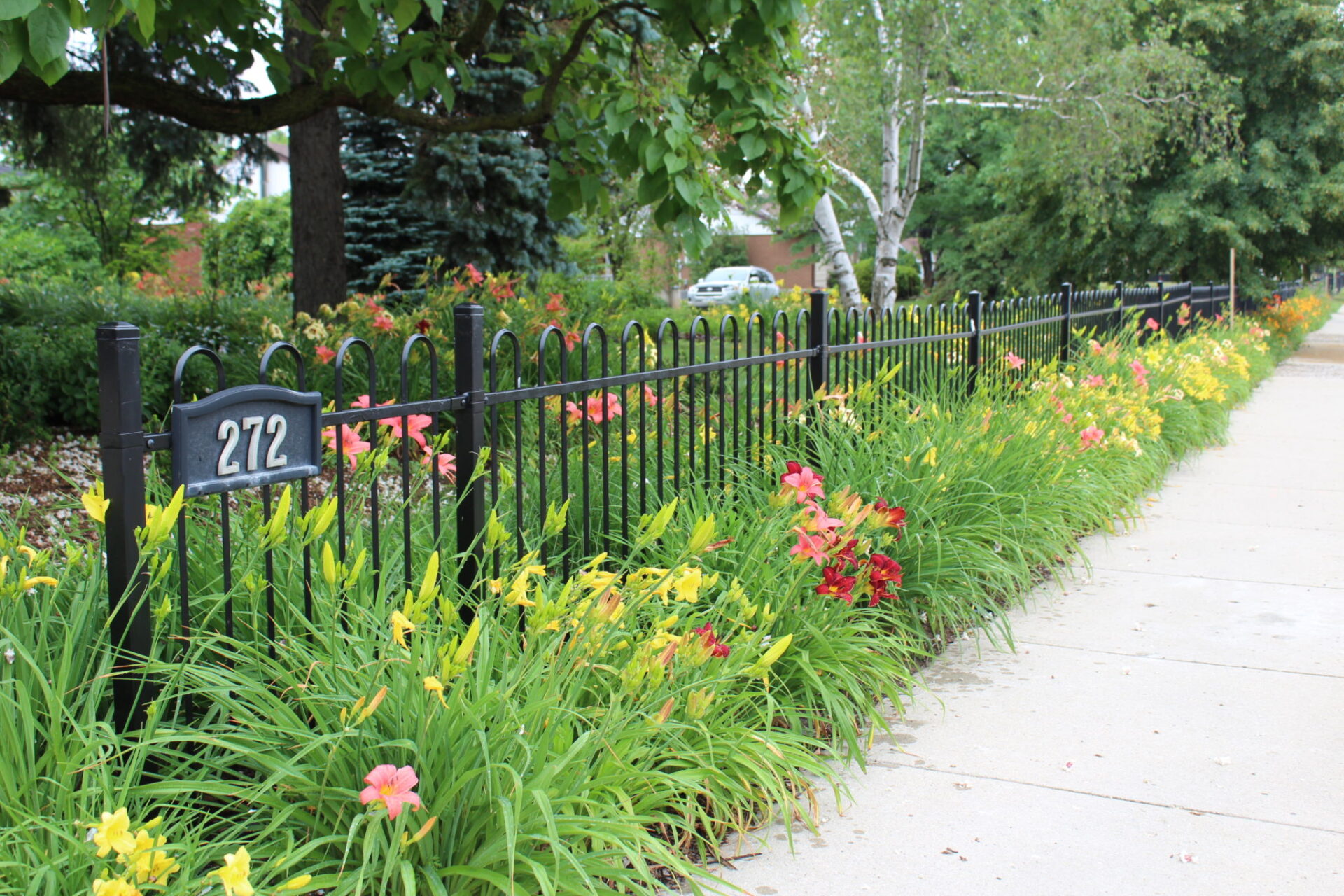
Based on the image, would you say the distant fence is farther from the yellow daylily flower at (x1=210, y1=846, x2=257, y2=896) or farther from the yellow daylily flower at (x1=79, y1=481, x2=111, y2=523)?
the yellow daylily flower at (x1=210, y1=846, x2=257, y2=896)

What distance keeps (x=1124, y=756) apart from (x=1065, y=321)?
610 cm

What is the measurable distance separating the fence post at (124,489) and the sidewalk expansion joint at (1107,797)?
1982 millimetres

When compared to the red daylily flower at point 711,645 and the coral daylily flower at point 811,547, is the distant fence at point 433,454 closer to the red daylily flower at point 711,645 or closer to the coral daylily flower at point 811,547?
the red daylily flower at point 711,645

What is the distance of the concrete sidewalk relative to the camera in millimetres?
2777

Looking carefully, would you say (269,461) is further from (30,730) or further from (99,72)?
(99,72)

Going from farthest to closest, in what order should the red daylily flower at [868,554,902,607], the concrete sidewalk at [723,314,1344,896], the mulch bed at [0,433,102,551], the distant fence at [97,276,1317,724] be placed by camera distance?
the mulch bed at [0,433,102,551] → the red daylily flower at [868,554,902,607] → the concrete sidewalk at [723,314,1344,896] → the distant fence at [97,276,1317,724]

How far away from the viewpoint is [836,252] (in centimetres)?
1847

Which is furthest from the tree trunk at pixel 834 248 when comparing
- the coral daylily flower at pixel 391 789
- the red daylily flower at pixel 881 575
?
the coral daylily flower at pixel 391 789

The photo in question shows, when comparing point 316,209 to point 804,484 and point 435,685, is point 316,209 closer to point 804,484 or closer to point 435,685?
point 804,484

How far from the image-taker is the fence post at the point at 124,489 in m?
2.38

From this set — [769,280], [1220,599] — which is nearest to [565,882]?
[1220,599]

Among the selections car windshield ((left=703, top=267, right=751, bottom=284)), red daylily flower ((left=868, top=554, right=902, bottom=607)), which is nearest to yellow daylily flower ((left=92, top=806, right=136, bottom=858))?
red daylily flower ((left=868, top=554, right=902, bottom=607))

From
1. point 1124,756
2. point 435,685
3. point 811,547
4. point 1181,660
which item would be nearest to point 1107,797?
point 1124,756

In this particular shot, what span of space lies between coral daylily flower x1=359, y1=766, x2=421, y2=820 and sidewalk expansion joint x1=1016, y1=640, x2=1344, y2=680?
9.76 feet
